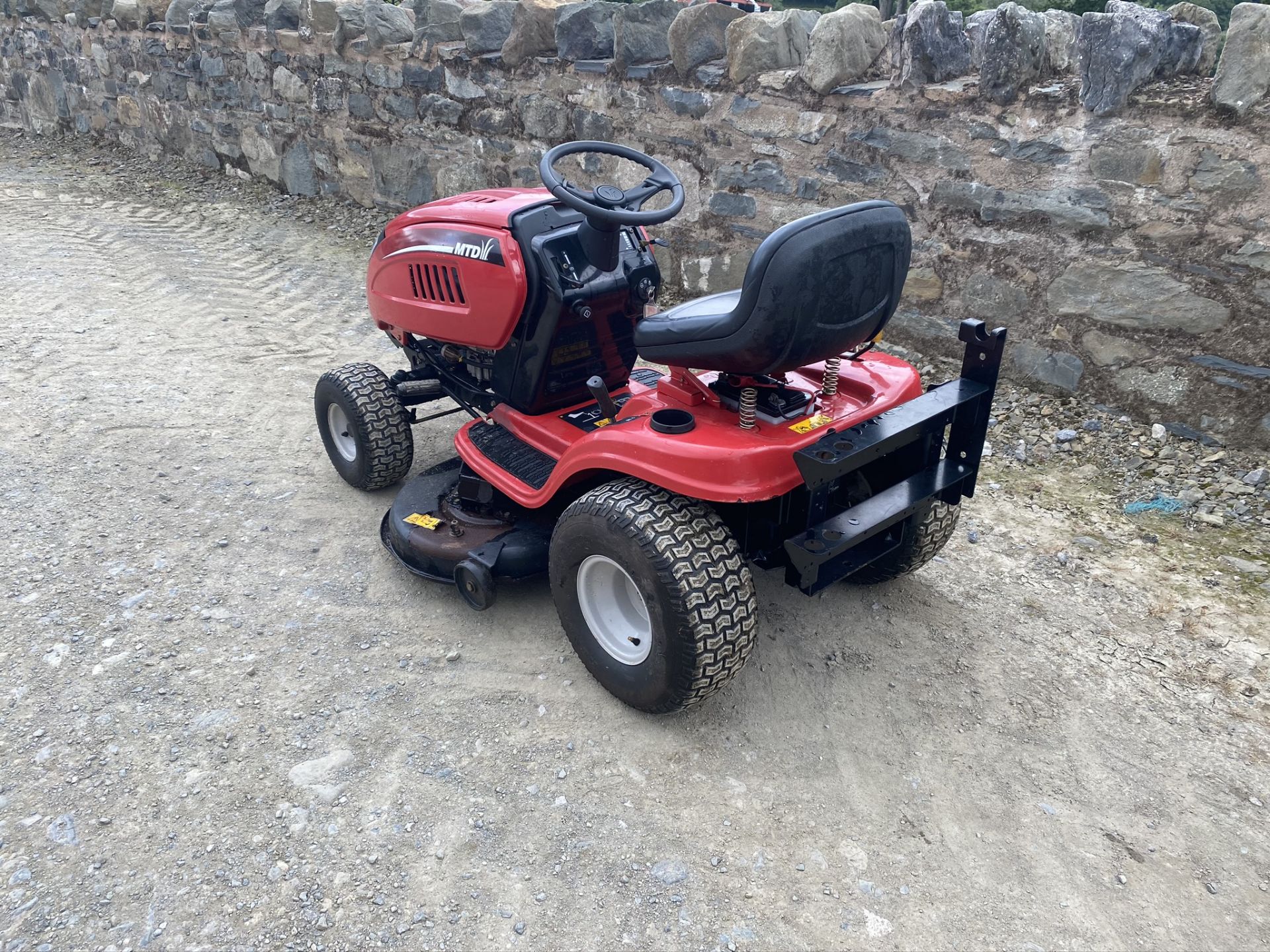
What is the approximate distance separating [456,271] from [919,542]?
180 centimetres

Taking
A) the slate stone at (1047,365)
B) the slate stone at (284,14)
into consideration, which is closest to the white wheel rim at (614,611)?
the slate stone at (1047,365)

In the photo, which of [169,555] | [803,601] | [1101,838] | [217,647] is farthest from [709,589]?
[169,555]

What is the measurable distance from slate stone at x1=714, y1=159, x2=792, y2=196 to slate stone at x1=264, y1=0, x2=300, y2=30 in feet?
13.8

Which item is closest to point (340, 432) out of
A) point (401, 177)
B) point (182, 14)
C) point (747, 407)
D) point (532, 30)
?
point (747, 407)

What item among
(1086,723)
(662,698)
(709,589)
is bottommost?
(1086,723)

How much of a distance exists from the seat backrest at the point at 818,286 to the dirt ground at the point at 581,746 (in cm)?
107

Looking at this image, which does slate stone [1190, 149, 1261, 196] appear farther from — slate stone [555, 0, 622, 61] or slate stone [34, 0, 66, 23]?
slate stone [34, 0, 66, 23]

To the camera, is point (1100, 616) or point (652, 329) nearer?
point (652, 329)

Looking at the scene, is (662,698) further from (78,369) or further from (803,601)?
(78,369)

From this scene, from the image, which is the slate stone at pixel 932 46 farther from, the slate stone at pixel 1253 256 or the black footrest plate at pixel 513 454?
the black footrest plate at pixel 513 454

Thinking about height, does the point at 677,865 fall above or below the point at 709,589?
below

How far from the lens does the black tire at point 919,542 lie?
117 inches

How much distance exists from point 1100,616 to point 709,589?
1572 millimetres

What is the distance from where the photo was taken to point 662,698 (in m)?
2.51
